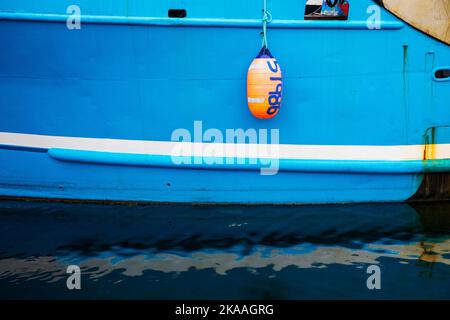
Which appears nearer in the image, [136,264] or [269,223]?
[136,264]

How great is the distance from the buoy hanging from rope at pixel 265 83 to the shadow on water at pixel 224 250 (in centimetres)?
100

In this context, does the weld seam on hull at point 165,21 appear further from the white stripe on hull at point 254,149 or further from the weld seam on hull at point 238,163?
the weld seam on hull at point 238,163

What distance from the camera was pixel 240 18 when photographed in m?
4.79

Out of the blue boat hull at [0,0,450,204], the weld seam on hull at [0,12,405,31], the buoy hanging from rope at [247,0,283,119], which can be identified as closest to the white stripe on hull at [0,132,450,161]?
the blue boat hull at [0,0,450,204]

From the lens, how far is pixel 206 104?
16.3 ft

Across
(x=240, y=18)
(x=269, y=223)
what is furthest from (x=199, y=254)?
(x=240, y=18)

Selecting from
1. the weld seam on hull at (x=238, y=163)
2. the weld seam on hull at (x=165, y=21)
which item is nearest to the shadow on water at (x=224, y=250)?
the weld seam on hull at (x=238, y=163)

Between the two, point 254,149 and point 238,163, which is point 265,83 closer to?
point 254,149

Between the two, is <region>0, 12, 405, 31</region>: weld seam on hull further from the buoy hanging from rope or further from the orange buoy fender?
the orange buoy fender

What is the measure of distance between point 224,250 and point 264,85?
144cm

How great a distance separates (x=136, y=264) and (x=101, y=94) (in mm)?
1728

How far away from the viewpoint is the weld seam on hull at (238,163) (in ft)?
16.6
